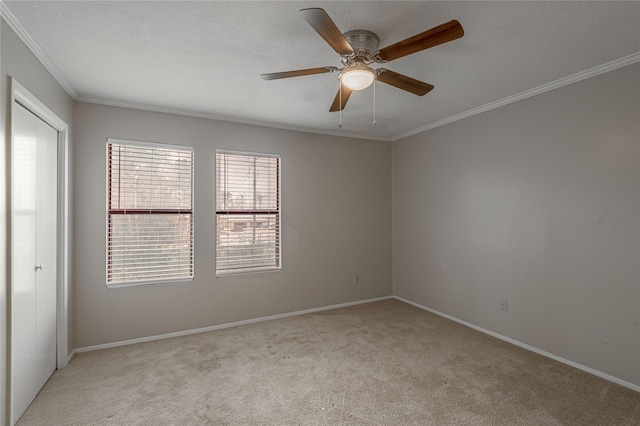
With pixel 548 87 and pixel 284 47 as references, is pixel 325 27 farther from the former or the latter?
pixel 548 87

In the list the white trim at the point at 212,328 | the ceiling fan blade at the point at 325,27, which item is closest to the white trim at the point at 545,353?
the white trim at the point at 212,328

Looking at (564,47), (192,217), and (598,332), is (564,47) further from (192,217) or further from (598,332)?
(192,217)

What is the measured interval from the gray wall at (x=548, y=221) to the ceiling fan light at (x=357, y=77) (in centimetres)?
208

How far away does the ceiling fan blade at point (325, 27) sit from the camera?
141 centimetres

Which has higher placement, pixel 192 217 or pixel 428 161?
pixel 428 161

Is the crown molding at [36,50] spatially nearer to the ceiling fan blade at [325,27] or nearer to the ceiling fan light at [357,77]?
the ceiling fan blade at [325,27]

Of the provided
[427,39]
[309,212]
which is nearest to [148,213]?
[309,212]

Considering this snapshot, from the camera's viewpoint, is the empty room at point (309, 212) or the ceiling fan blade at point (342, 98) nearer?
the empty room at point (309, 212)

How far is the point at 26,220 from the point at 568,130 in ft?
14.5

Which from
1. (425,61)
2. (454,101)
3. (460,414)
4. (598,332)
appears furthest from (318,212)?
(598,332)

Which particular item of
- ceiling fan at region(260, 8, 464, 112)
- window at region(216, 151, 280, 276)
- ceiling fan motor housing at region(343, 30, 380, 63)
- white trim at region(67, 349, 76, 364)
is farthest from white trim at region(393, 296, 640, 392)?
white trim at region(67, 349, 76, 364)

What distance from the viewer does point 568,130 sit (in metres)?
2.77

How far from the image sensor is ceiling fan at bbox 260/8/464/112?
1517 millimetres

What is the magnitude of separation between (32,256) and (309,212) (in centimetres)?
283
